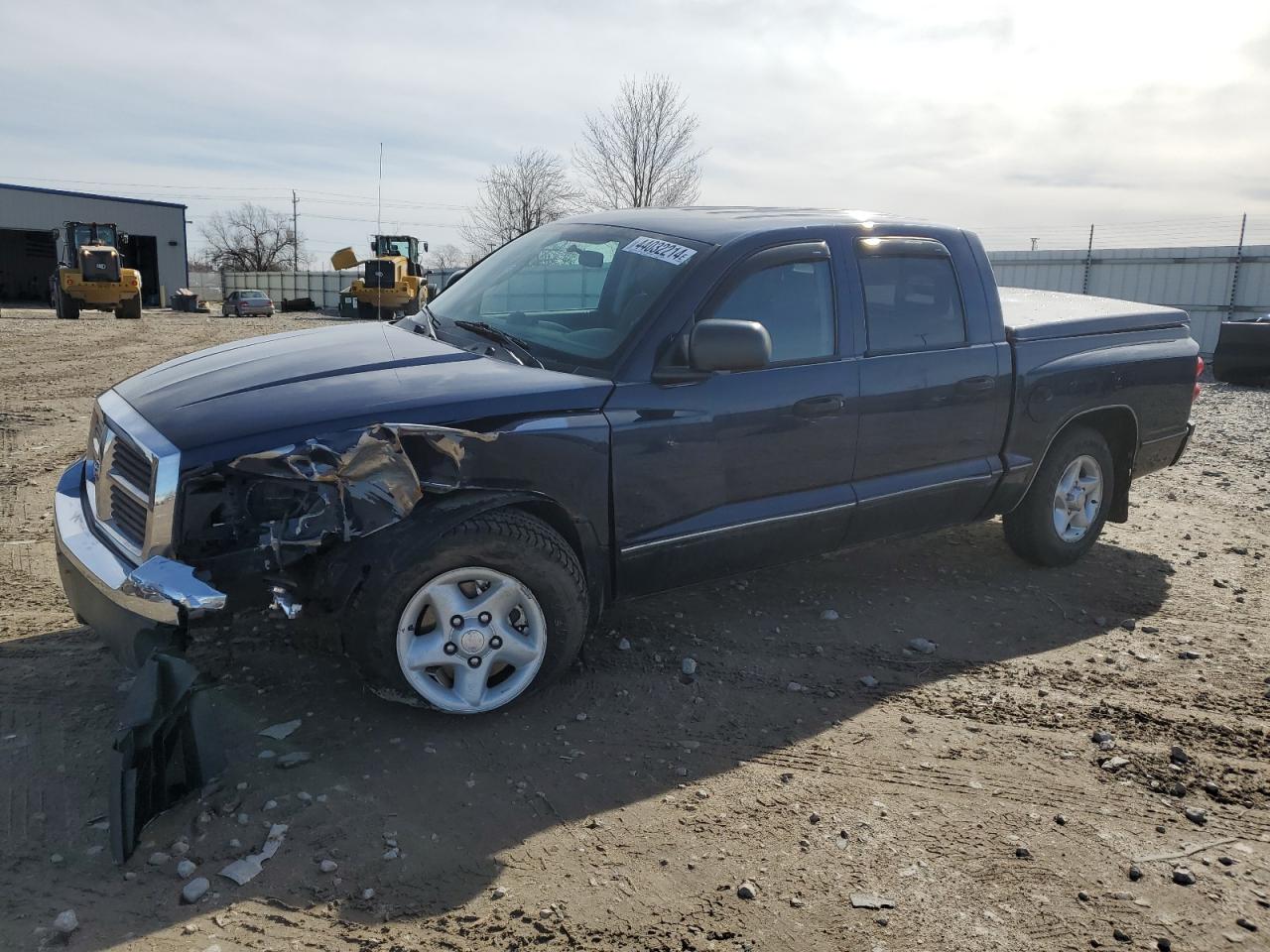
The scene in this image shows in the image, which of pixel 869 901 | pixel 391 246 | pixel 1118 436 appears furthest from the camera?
pixel 391 246

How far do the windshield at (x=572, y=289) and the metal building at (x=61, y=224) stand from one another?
4976 cm

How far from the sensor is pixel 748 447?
12.8 feet

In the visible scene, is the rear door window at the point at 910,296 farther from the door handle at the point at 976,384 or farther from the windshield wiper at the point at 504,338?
the windshield wiper at the point at 504,338

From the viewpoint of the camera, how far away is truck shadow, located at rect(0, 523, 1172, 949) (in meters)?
2.64

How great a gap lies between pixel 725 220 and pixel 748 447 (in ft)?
3.66

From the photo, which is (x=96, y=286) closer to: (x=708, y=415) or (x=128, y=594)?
(x=128, y=594)

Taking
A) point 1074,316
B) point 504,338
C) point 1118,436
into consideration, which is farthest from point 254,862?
point 1118,436

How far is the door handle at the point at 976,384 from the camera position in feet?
15.0

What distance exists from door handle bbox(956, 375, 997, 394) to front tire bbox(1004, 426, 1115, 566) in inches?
29.3

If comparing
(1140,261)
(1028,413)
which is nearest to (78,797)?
(1028,413)

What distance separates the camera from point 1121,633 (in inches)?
182

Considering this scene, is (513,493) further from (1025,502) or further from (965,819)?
(1025,502)

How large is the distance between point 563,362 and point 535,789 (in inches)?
63.0

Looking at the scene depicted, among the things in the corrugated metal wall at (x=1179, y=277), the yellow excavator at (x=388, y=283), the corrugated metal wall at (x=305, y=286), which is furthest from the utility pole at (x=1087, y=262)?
the corrugated metal wall at (x=305, y=286)
